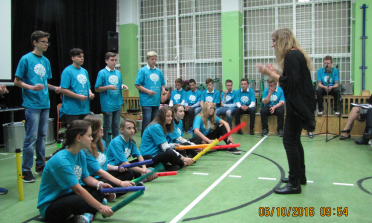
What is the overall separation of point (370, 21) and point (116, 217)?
693 cm

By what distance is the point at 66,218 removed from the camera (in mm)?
2090

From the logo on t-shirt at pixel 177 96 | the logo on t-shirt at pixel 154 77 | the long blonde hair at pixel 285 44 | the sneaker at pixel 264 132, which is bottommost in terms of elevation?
the sneaker at pixel 264 132

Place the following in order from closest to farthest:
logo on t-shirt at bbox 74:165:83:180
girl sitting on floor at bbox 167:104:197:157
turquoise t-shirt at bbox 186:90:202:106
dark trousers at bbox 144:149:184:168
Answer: logo on t-shirt at bbox 74:165:83:180, dark trousers at bbox 144:149:184:168, girl sitting on floor at bbox 167:104:197:157, turquoise t-shirt at bbox 186:90:202:106

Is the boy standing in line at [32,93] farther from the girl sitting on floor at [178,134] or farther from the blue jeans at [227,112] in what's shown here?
the blue jeans at [227,112]

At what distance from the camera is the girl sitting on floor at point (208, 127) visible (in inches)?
176

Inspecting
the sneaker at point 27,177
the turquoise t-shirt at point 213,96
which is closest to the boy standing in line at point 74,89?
the sneaker at point 27,177

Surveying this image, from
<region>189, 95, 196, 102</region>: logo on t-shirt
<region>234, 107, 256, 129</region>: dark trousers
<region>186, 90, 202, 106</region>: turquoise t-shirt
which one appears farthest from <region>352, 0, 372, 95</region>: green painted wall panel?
<region>189, 95, 196, 102</region>: logo on t-shirt

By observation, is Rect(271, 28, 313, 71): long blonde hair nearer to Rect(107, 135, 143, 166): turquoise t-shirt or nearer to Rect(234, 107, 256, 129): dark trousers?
Rect(107, 135, 143, 166): turquoise t-shirt

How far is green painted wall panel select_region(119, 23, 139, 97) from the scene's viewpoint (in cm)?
912

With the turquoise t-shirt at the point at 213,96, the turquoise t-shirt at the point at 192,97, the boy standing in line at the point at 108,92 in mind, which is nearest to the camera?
the boy standing in line at the point at 108,92

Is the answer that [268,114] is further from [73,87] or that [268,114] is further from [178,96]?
[73,87]

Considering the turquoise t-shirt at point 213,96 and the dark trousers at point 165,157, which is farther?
the turquoise t-shirt at point 213,96

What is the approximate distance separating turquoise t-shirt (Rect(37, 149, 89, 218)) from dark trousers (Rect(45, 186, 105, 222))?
0.05 m

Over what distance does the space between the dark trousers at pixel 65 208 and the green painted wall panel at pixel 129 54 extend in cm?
717
